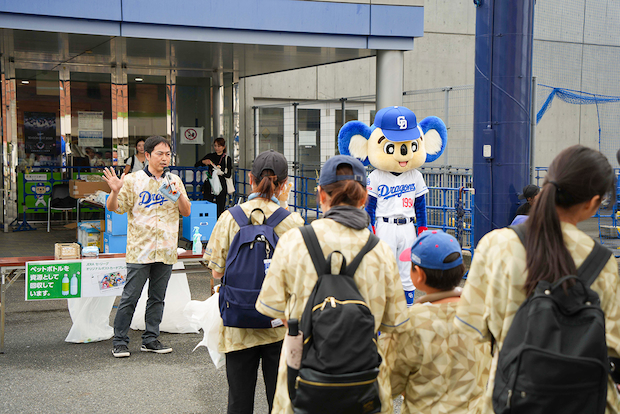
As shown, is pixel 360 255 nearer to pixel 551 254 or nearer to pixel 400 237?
pixel 551 254

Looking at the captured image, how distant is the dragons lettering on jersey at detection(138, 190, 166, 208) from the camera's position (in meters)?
4.93

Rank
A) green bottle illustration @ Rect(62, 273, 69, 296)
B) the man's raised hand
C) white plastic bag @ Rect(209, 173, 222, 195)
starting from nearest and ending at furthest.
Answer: the man's raised hand, green bottle illustration @ Rect(62, 273, 69, 296), white plastic bag @ Rect(209, 173, 222, 195)

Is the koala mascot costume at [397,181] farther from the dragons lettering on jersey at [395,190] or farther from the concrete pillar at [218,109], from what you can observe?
the concrete pillar at [218,109]

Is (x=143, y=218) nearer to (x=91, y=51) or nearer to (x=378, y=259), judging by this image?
(x=378, y=259)

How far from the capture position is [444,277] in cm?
241

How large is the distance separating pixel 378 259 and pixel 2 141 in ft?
39.1

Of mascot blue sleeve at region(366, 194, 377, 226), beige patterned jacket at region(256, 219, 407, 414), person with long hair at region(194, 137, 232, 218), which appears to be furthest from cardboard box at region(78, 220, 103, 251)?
beige patterned jacket at region(256, 219, 407, 414)

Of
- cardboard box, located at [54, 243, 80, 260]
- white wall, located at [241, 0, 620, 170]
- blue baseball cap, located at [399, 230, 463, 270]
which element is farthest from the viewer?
white wall, located at [241, 0, 620, 170]

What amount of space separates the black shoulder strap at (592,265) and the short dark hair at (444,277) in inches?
22.2

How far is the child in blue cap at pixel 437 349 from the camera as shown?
7.75ft

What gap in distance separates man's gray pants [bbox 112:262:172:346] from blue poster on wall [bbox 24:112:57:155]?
950 centimetres

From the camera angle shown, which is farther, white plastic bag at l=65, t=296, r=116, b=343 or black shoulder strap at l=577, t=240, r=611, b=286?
white plastic bag at l=65, t=296, r=116, b=343

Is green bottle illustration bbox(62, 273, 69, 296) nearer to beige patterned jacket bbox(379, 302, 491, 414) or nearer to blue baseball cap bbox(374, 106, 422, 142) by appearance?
blue baseball cap bbox(374, 106, 422, 142)

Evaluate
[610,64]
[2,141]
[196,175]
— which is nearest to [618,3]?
[610,64]
